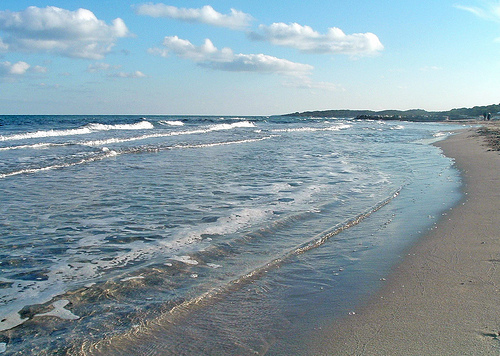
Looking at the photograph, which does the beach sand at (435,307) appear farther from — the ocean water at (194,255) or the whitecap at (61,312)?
the whitecap at (61,312)

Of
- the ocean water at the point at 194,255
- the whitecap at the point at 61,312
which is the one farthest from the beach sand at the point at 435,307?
the whitecap at the point at 61,312

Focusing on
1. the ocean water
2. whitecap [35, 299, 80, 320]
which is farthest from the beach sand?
whitecap [35, 299, 80, 320]

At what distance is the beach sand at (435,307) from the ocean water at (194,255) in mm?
225

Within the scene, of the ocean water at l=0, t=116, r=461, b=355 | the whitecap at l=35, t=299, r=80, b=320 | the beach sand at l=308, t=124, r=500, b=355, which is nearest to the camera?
the beach sand at l=308, t=124, r=500, b=355

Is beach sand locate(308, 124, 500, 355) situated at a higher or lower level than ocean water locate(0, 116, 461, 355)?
higher

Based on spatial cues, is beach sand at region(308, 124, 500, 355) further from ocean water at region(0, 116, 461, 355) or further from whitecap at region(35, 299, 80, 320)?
whitecap at region(35, 299, 80, 320)

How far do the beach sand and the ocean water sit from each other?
23cm

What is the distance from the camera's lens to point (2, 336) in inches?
133

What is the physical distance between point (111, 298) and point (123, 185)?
6.87 meters

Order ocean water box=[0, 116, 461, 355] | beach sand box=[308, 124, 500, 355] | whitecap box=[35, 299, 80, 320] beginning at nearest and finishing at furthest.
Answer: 1. beach sand box=[308, 124, 500, 355]
2. ocean water box=[0, 116, 461, 355]
3. whitecap box=[35, 299, 80, 320]

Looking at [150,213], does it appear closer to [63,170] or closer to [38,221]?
[38,221]

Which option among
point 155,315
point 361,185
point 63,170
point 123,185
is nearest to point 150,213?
point 123,185

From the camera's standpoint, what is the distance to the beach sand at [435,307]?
3.10 metres

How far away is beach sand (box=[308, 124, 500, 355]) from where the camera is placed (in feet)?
10.2
